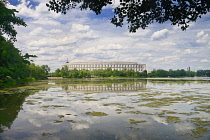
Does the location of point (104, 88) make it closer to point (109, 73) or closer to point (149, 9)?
point (149, 9)

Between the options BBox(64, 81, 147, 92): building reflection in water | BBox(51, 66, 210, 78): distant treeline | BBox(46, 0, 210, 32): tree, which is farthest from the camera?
BBox(51, 66, 210, 78): distant treeline

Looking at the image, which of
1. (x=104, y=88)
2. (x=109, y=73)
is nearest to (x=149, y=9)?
(x=104, y=88)

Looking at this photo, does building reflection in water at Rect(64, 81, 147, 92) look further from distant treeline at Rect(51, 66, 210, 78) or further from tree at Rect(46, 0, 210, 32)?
distant treeline at Rect(51, 66, 210, 78)

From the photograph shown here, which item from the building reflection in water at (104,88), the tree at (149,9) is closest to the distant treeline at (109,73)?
the building reflection in water at (104,88)

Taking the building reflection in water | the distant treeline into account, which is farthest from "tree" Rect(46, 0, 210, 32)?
the distant treeline

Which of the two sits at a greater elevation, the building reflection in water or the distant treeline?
the distant treeline

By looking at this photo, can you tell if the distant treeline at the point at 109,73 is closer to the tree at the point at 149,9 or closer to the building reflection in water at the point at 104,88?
the building reflection in water at the point at 104,88

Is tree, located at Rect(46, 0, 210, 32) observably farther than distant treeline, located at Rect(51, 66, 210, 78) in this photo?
No

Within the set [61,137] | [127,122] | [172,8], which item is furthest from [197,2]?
[61,137]

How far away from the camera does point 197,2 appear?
8570mm

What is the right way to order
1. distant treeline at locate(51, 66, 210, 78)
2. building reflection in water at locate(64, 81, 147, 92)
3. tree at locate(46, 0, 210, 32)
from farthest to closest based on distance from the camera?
distant treeline at locate(51, 66, 210, 78) → building reflection in water at locate(64, 81, 147, 92) → tree at locate(46, 0, 210, 32)

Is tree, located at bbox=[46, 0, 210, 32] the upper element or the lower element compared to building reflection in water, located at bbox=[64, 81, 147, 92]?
upper

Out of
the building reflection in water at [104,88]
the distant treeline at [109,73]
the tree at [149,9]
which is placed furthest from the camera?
the distant treeline at [109,73]

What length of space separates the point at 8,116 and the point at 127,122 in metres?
6.76
